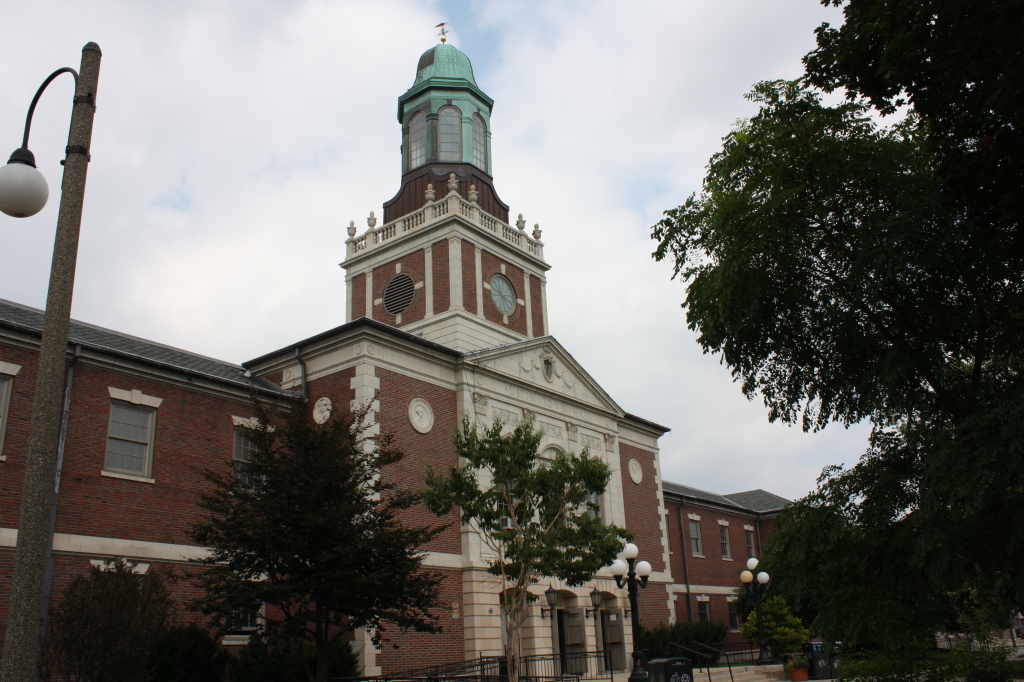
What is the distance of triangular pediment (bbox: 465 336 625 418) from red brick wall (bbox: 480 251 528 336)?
3.16 m

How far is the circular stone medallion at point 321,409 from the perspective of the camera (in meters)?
24.2

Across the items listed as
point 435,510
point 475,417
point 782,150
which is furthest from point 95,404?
point 782,150

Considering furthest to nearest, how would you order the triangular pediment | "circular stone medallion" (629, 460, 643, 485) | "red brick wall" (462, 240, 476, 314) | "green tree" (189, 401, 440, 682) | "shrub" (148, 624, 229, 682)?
"circular stone medallion" (629, 460, 643, 485) → "red brick wall" (462, 240, 476, 314) → the triangular pediment → "shrub" (148, 624, 229, 682) → "green tree" (189, 401, 440, 682)

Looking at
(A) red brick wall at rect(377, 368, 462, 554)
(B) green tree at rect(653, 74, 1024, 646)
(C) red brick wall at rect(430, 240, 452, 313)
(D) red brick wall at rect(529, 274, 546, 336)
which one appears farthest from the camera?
(D) red brick wall at rect(529, 274, 546, 336)

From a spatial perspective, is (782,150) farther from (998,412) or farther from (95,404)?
(95,404)

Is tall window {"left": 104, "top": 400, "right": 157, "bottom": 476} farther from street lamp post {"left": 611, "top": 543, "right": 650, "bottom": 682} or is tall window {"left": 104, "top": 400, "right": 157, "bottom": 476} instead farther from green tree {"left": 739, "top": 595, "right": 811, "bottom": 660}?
green tree {"left": 739, "top": 595, "right": 811, "bottom": 660}

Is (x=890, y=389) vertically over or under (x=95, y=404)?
under

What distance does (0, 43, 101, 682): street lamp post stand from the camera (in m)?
5.94

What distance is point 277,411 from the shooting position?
903 inches

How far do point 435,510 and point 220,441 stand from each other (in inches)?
248

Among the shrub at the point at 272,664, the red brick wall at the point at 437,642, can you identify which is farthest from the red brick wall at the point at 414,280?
the shrub at the point at 272,664

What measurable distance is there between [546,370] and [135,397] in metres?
14.7

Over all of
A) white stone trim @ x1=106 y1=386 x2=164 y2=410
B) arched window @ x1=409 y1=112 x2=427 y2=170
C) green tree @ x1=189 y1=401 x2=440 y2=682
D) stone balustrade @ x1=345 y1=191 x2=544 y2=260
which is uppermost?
arched window @ x1=409 y1=112 x2=427 y2=170

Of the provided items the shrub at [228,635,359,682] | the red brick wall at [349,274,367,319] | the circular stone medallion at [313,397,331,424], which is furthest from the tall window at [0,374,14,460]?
the red brick wall at [349,274,367,319]
